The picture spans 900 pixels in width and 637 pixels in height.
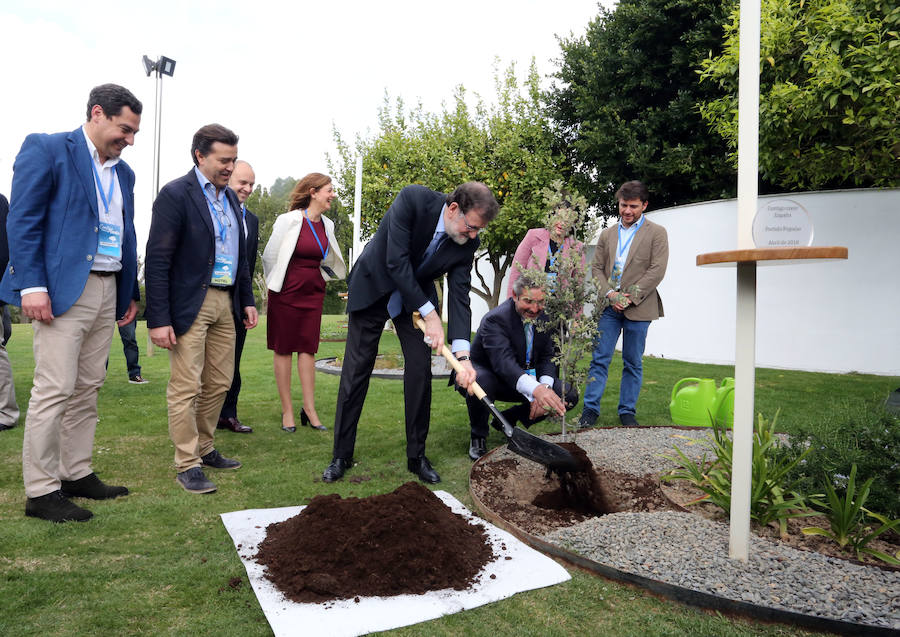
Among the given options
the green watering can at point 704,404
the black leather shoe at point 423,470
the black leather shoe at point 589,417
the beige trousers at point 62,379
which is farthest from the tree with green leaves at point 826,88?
the beige trousers at point 62,379

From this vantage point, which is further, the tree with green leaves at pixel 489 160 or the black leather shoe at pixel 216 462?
the tree with green leaves at pixel 489 160

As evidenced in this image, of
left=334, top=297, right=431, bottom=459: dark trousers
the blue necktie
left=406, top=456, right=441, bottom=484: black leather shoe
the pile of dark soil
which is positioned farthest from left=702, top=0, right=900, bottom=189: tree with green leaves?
the pile of dark soil

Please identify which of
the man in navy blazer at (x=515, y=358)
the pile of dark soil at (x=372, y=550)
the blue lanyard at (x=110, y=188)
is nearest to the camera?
the pile of dark soil at (x=372, y=550)

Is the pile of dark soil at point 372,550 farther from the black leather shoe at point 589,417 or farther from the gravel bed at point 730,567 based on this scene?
the black leather shoe at point 589,417

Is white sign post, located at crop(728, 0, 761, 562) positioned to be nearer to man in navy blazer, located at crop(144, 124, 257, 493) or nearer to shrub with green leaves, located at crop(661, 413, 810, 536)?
shrub with green leaves, located at crop(661, 413, 810, 536)

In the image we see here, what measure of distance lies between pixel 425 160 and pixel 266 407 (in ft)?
35.7

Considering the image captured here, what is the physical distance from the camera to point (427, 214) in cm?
359

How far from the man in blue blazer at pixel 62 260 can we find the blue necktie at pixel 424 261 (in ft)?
5.15

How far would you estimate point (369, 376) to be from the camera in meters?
3.77

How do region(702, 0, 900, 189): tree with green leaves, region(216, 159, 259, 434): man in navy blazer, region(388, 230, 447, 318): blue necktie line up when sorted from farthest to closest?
region(702, 0, 900, 189): tree with green leaves, region(216, 159, 259, 434): man in navy blazer, region(388, 230, 447, 318): blue necktie

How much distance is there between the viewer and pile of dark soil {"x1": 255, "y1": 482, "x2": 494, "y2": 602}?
2324mm

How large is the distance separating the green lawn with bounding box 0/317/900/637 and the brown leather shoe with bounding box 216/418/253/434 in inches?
3.3

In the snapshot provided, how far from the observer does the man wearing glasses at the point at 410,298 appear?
351 cm

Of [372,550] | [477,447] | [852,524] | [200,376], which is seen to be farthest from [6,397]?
[852,524]
